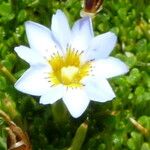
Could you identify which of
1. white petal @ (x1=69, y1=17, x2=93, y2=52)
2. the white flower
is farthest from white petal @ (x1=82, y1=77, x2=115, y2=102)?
white petal @ (x1=69, y1=17, x2=93, y2=52)

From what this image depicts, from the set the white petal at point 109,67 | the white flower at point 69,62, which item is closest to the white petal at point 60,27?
the white flower at point 69,62

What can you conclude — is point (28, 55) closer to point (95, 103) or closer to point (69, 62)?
point (69, 62)

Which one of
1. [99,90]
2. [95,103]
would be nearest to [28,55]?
[99,90]

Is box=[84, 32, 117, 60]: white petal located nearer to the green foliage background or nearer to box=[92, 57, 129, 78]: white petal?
box=[92, 57, 129, 78]: white petal

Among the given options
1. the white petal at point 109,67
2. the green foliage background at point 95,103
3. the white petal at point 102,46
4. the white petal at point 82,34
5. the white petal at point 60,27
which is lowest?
the green foliage background at point 95,103

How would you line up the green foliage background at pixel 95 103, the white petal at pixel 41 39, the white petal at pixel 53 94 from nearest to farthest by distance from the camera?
the white petal at pixel 53 94 < the white petal at pixel 41 39 < the green foliage background at pixel 95 103


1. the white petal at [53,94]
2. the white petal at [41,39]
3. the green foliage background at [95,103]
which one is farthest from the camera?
the green foliage background at [95,103]

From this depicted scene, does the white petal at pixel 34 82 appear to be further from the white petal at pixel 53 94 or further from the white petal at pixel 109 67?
the white petal at pixel 109 67
